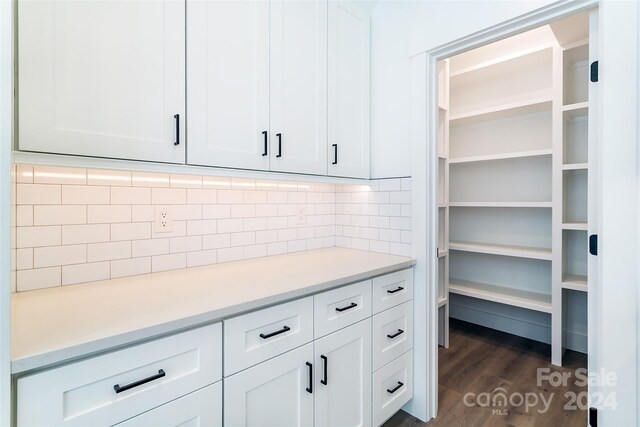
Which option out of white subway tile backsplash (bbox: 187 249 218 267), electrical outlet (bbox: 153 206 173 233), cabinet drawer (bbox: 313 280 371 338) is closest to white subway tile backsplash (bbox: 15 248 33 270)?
electrical outlet (bbox: 153 206 173 233)

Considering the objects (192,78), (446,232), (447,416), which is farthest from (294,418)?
(446,232)

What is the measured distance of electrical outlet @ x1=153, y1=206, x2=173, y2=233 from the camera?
1.42 m

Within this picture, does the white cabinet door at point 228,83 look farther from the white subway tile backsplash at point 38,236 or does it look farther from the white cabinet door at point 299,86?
the white subway tile backsplash at point 38,236

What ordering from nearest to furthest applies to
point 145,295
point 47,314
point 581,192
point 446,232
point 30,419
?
point 30,419 < point 47,314 < point 145,295 < point 581,192 < point 446,232

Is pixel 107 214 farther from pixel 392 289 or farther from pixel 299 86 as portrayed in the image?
pixel 392 289

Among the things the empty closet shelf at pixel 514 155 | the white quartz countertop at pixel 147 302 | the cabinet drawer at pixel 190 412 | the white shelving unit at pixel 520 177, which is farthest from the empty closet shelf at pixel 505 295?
the cabinet drawer at pixel 190 412

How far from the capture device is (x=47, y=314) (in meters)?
0.90

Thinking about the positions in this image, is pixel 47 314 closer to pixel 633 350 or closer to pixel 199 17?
pixel 199 17

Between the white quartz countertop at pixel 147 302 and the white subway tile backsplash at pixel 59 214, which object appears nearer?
the white quartz countertop at pixel 147 302

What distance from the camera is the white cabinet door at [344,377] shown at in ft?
4.21

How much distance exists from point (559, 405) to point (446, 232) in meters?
1.32

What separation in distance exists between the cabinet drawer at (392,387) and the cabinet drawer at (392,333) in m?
0.05

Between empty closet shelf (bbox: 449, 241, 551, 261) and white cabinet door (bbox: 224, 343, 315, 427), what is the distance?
2.03 meters

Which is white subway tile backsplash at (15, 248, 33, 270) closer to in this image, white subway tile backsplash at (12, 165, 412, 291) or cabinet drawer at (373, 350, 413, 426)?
white subway tile backsplash at (12, 165, 412, 291)
